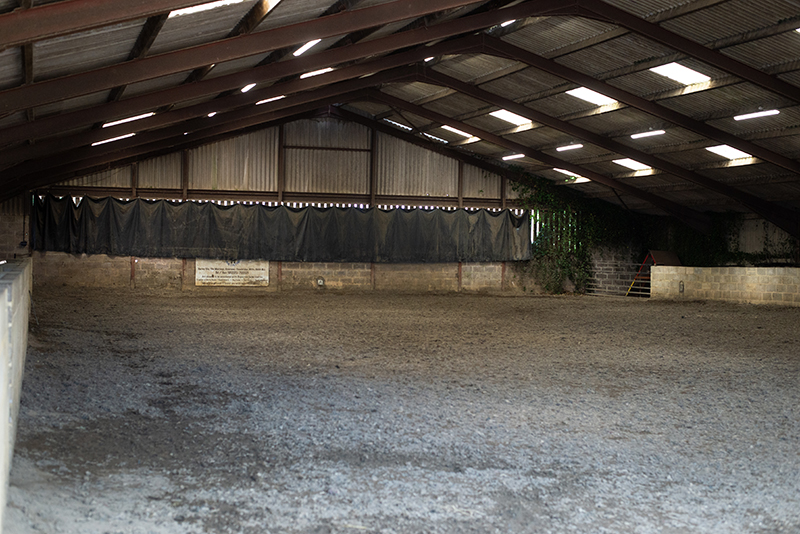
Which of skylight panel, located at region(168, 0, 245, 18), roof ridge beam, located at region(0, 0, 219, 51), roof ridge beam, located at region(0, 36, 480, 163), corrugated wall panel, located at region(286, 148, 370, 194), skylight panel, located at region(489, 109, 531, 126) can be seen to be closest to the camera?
roof ridge beam, located at region(0, 0, 219, 51)

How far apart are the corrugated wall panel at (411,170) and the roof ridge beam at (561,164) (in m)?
2.67

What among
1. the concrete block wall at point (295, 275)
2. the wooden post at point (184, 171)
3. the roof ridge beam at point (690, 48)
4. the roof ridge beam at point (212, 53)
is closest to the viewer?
the roof ridge beam at point (212, 53)

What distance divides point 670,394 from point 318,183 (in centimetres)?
1497

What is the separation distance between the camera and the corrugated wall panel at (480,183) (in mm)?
21031

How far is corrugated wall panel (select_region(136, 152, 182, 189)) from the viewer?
741 inches

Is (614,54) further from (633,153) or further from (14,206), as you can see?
(14,206)

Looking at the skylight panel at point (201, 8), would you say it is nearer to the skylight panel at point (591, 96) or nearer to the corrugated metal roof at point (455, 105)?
the skylight panel at point (591, 96)

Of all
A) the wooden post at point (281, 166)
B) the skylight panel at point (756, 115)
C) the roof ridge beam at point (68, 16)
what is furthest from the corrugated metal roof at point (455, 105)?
the roof ridge beam at point (68, 16)

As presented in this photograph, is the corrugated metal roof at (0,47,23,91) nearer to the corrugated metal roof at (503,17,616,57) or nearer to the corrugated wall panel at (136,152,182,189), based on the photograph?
the corrugated metal roof at (503,17,616,57)

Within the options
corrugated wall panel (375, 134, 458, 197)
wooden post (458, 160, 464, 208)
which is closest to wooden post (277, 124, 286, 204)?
corrugated wall panel (375, 134, 458, 197)

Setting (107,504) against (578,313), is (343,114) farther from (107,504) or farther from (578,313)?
(107,504)

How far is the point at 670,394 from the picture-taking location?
6.41 metres

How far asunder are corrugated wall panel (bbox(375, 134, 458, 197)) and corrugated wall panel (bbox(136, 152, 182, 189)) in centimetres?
599

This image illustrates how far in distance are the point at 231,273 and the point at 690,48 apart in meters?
13.7
